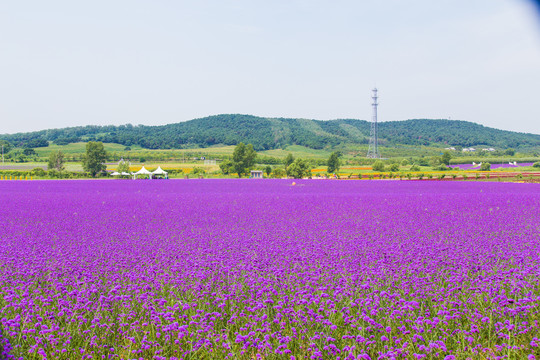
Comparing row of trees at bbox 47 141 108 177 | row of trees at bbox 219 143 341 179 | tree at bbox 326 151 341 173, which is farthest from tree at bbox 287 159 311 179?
row of trees at bbox 47 141 108 177

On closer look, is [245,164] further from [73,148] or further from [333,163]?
[73,148]

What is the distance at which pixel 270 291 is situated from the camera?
16.1 feet

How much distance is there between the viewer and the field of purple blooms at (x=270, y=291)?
390 cm

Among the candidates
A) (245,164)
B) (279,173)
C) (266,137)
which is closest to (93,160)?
(245,164)

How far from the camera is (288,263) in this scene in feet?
21.0

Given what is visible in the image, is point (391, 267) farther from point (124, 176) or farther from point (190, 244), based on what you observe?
point (124, 176)

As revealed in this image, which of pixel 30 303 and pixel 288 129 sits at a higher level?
pixel 288 129

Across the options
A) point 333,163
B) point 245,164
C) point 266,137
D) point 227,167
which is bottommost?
point 227,167

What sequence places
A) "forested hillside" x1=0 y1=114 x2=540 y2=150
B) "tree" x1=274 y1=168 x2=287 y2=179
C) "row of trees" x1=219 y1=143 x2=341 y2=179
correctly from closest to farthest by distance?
"tree" x1=274 y1=168 x2=287 y2=179
"row of trees" x1=219 y1=143 x2=341 y2=179
"forested hillside" x1=0 y1=114 x2=540 y2=150

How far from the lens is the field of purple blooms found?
390cm

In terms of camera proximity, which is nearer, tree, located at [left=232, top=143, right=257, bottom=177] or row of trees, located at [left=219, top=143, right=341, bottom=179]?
row of trees, located at [left=219, top=143, right=341, bottom=179]

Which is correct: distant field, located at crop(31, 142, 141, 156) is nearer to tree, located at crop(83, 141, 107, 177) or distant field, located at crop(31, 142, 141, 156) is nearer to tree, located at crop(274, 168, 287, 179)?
tree, located at crop(83, 141, 107, 177)

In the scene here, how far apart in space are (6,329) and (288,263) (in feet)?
11.7

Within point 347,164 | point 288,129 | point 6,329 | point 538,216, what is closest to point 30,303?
Answer: point 6,329
